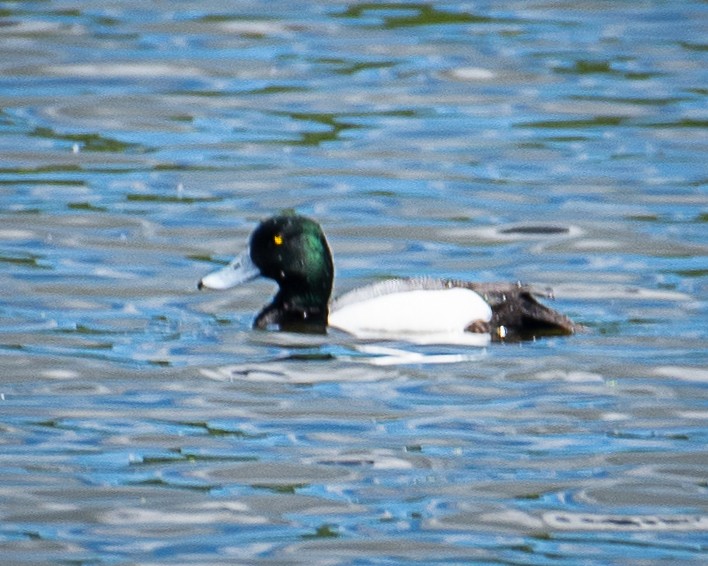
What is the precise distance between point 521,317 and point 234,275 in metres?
1.83

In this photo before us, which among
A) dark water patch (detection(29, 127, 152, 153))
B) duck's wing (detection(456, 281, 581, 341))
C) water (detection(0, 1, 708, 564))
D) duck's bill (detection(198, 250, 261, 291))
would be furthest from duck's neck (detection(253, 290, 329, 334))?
dark water patch (detection(29, 127, 152, 153))

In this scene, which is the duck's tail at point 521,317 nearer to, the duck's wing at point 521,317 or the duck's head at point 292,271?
the duck's wing at point 521,317

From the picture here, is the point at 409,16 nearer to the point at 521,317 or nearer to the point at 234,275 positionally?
the point at 234,275

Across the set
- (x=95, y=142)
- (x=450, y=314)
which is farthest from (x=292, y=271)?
(x=95, y=142)

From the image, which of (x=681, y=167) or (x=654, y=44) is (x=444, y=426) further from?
(x=654, y=44)

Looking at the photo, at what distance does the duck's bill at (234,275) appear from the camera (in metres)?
11.8

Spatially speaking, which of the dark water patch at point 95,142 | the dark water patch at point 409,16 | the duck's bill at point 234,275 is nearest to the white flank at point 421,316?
the duck's bill at point 234,275

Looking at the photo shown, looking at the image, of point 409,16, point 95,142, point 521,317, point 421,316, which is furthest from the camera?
point 409,16

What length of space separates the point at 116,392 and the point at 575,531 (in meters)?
2.91

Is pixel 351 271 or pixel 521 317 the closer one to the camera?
pixel 521 317

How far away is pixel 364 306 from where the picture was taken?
11430 mm

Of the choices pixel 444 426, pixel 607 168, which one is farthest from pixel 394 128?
pixel 444 426

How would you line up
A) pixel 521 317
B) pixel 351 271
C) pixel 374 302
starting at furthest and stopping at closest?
pixel 351 271 < pixel 374 302 < pixel 521 317

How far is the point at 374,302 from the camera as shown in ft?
37.4
